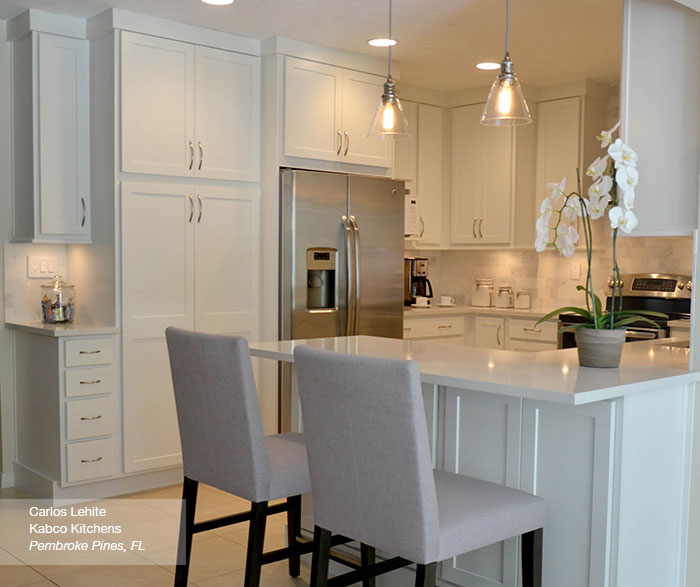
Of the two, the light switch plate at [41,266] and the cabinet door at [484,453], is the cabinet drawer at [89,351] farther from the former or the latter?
the cabinet door at [484,453]

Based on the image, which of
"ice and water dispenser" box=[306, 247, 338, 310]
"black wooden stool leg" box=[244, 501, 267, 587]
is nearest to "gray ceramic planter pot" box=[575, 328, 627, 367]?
"black wooden stool leg" box=[244, 501, 267, 587]

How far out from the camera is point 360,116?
189 inches

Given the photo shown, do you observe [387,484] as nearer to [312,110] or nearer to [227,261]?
[227,261]

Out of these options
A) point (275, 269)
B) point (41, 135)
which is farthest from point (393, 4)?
point (41, 135)

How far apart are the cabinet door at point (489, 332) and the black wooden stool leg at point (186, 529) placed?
10.9ft

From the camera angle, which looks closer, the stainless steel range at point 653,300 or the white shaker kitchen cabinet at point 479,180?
the stainless steel range at point 653,300

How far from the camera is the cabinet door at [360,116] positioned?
4.72m

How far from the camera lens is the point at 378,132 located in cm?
308

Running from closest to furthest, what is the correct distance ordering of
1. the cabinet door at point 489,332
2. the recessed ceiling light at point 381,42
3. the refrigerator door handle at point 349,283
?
the recessed ceiling light at point 381,42 → the refrigerator door handle at point 349,283 → the cabinet door at point 489,332

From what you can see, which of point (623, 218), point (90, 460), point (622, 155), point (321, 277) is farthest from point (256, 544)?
point (321, 277)

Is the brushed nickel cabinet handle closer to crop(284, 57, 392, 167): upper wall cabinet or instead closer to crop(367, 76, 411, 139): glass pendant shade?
crop(284, 57, 392, 167): upper wall cabinet

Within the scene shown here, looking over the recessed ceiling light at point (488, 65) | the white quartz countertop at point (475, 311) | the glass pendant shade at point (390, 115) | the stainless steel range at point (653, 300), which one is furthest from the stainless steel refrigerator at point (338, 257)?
the glass pendant shade at point (390, 115)

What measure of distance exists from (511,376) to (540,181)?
3597 mm

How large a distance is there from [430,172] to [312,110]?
1496mm
